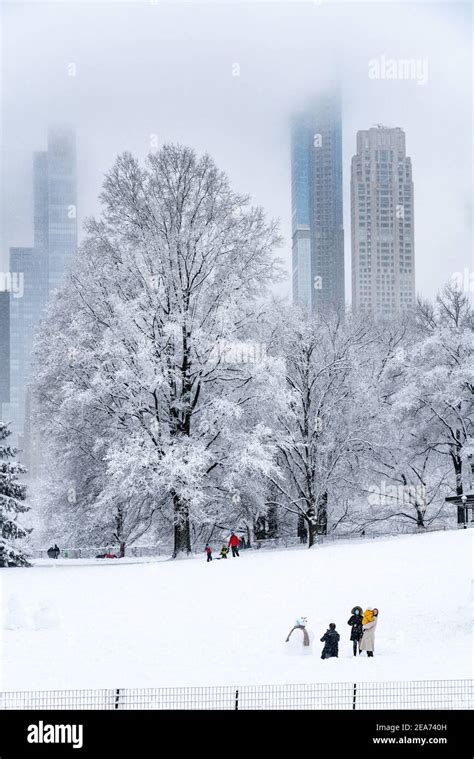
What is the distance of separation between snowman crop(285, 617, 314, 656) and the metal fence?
313 centimetres

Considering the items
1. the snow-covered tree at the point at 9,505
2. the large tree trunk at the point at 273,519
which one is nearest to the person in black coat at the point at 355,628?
the snow-covered tree at the point at 9,505

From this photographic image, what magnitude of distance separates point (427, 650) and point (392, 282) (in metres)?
152

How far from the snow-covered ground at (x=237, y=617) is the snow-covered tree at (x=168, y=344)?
3.82 meters

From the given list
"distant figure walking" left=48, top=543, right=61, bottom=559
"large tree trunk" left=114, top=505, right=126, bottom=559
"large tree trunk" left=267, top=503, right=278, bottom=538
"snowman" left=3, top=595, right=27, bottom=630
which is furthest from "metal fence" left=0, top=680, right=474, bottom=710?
"distant figure walking" left=48, top=543, right=61, bottom=559

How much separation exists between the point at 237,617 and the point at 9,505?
11.6m

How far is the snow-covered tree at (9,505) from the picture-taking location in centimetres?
3216

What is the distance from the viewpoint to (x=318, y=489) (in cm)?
3831

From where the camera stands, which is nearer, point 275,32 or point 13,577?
point 13,577

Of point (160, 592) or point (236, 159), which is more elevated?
point (236, 159)

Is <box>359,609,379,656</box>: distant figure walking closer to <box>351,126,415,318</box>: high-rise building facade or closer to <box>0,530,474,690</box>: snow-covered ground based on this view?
<box>0,530,474,690</box>: snow-covered ground

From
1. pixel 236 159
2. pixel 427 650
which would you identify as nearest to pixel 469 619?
pixel 427 650

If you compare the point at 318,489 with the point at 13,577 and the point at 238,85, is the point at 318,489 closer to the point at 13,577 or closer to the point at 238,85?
the point at 13,577

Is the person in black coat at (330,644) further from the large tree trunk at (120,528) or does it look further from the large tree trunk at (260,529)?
the large tree trunk at (260,529)
